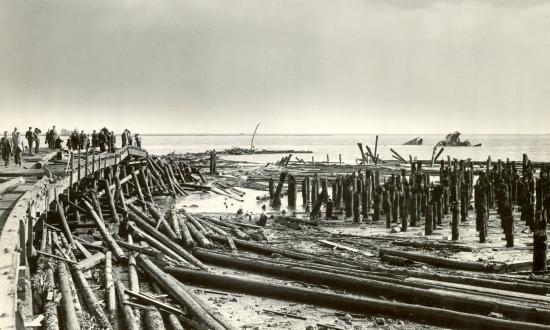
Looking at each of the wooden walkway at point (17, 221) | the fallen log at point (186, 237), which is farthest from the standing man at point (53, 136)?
the fallen log at point (186, 237)

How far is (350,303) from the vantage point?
9164 mm

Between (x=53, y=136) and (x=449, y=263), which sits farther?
(x=53, y=136)

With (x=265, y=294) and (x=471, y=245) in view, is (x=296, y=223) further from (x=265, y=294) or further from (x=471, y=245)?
(x=265, y=294)

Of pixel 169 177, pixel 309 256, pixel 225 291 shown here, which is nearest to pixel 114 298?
pixel 225 291

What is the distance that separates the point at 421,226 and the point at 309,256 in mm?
8724

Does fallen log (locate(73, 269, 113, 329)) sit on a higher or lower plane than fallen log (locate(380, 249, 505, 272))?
higher

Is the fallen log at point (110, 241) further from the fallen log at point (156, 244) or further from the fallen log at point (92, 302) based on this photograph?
the fallen log at point (92, 302)

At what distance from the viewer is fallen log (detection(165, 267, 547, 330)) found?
7746 millimetres

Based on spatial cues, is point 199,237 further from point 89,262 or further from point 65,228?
point 89,262

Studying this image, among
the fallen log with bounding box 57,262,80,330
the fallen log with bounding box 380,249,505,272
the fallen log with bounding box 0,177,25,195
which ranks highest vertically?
the fallen log with bounding box 0,177,25,195

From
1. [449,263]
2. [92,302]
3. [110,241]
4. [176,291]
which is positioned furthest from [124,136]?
[92,302]

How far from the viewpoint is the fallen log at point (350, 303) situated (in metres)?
7.75

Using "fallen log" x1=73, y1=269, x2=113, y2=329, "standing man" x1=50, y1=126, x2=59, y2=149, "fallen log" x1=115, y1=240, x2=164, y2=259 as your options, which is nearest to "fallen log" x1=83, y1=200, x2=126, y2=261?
"fallen log" x1=115, y1=240, x2=164, y2=259

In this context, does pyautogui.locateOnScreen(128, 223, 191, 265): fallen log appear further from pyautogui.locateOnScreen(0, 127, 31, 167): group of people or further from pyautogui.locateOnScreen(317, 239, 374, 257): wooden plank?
pyautogui.locateOnScreen(0, 127, 31, 167): group of people
